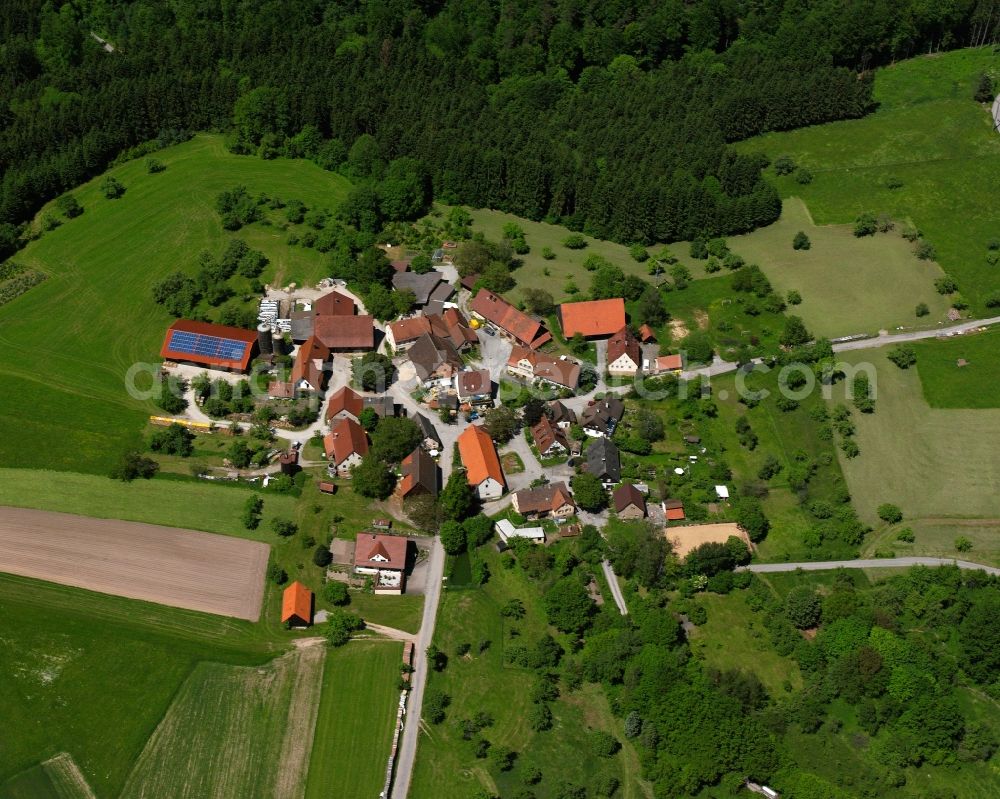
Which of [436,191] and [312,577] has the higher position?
[436,191]

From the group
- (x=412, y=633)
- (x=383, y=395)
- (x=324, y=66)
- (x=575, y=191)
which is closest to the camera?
(x=412, y=633)

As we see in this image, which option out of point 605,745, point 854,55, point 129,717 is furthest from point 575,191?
point 129,717

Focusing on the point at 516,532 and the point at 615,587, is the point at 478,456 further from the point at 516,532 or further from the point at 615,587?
the point at 615,587

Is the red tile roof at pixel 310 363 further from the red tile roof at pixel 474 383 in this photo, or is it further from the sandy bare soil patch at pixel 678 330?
the sandy bare soil patch at pixel 678 330

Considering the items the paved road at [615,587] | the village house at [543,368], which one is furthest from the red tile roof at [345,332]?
the paved road at [615,587]

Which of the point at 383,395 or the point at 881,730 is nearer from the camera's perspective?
the point at 881,730

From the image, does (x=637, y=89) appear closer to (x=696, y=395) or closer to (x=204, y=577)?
(x=696, y=395)

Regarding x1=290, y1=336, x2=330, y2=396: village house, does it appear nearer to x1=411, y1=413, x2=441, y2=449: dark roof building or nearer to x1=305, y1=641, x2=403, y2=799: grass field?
x1=411, y1=413, x2=441, y2=449: dark roof building

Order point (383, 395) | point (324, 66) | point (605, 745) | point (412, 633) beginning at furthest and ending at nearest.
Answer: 1. point (324, 66)
2. point (383, 395)
3. point (412, 633)
4. point (605, 745)
